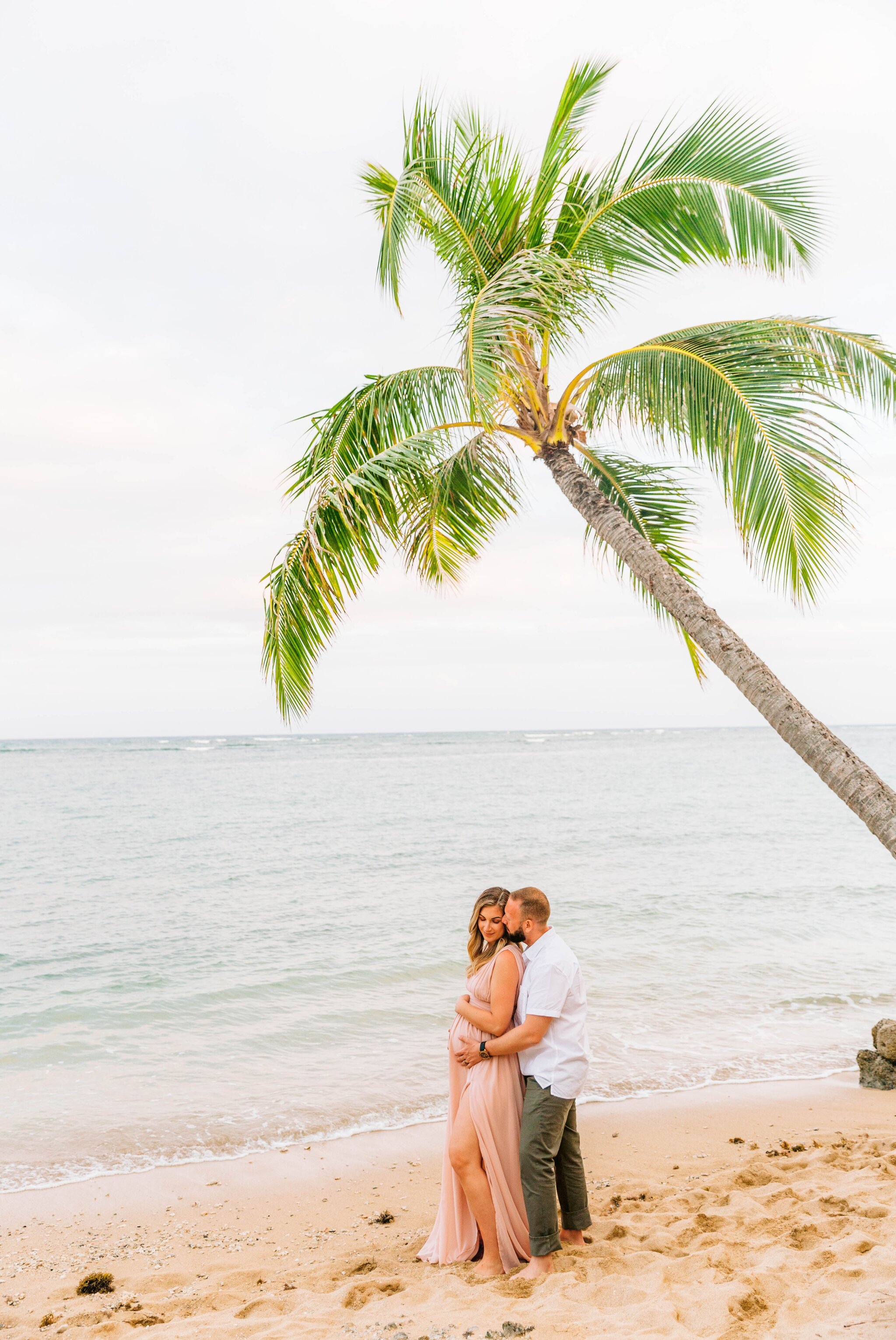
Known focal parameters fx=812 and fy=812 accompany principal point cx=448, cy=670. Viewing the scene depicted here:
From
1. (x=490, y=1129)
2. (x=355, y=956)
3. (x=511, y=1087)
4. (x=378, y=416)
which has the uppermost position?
(x=378, y=416)

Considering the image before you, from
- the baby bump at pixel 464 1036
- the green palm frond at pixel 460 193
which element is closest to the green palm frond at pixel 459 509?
the green palm frond at pixel 460 193

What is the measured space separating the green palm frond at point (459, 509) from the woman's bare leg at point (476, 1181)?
4.13 meters

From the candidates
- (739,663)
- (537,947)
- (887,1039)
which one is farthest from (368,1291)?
(887,1039)

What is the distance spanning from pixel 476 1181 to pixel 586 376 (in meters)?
4.99

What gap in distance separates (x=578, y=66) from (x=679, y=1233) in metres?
7.38

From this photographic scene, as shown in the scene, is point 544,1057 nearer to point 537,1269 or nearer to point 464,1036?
point 464,1036

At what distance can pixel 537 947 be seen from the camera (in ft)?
12.5

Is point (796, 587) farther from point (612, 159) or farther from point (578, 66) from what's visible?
point (578, 66)

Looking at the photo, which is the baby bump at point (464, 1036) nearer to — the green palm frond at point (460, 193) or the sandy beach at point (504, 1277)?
the sandy beach at point (504, 1277)

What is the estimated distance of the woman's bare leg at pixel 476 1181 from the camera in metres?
3.73

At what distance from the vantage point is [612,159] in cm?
570

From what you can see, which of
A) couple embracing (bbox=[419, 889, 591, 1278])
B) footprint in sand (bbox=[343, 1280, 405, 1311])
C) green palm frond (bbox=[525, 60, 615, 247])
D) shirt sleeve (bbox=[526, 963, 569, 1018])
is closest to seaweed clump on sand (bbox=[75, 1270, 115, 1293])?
footprint in sand (bbox=[343, 1280, 405, 1311])

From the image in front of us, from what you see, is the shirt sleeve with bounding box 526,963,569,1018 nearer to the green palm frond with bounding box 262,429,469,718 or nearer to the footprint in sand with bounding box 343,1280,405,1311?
the footprint in sand with bounding box 343,1280,405,1311

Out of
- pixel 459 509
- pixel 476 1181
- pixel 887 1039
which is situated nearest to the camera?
pixel 476 1181
